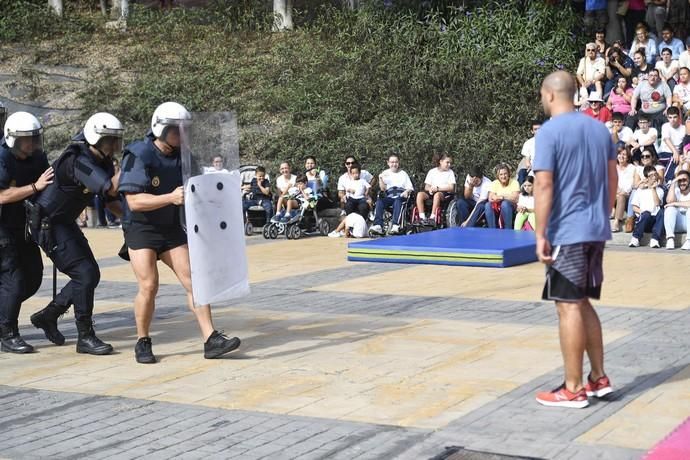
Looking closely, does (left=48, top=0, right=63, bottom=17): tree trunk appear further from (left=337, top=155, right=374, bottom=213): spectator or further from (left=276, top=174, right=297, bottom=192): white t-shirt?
(left=337, top=155, right=374, bottom=213): spectator

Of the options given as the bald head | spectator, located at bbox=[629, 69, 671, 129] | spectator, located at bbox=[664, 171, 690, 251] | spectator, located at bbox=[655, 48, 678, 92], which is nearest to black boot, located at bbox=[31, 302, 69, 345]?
the bald head

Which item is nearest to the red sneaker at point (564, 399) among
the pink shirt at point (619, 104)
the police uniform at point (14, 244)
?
the police uniform at point (14, 244)

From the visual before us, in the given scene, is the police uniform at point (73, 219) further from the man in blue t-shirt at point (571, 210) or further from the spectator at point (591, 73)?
the spectator at point (591, 73)

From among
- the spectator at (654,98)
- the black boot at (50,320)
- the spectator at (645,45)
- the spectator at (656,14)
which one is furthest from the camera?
the spectator at (656,14)

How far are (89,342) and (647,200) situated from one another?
9.79m

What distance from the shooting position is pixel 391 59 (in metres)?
23.6

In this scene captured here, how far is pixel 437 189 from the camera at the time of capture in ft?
59.8

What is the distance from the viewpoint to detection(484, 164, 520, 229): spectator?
1725cm

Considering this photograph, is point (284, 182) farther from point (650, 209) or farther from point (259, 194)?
point (650, 209)

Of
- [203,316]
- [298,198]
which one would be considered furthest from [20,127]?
[298,198]

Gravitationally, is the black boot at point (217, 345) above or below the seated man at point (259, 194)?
below

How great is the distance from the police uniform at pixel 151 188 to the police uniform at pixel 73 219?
42 centimetres

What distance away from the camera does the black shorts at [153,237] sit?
321 inches

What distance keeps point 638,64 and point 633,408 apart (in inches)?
581
